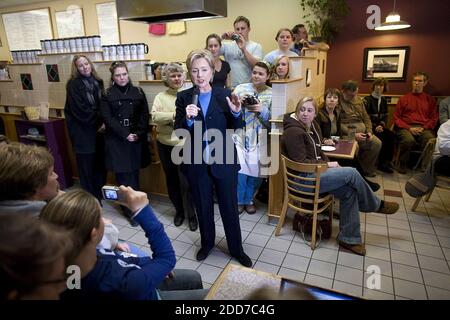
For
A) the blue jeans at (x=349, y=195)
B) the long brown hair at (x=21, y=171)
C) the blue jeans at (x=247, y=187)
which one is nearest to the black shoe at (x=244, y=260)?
the blue jeans at (x=349, y=195)

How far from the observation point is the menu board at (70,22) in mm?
6375

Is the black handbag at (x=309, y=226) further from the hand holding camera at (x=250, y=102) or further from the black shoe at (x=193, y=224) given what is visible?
the hand holding camera at (x=250, y=102)

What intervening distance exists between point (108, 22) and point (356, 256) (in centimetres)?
611

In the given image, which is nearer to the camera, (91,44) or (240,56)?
(91,44)

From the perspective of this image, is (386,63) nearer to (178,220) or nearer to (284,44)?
(284,44)

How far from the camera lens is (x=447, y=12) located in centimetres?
434

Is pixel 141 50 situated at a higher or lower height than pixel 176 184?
higher

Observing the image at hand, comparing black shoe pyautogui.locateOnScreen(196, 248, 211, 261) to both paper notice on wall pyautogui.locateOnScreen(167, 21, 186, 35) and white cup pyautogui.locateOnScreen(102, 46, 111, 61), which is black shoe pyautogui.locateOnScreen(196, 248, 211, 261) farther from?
paper notice on wall pyautogui.locateOnScreen(167, 21, 186, 35)

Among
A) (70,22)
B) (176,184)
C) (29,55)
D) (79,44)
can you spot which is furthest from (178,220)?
(70,22)

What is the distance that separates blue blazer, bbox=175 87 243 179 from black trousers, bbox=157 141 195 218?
70cm

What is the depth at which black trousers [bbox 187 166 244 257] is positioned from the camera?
2217mm

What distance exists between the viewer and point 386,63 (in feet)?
15.8
